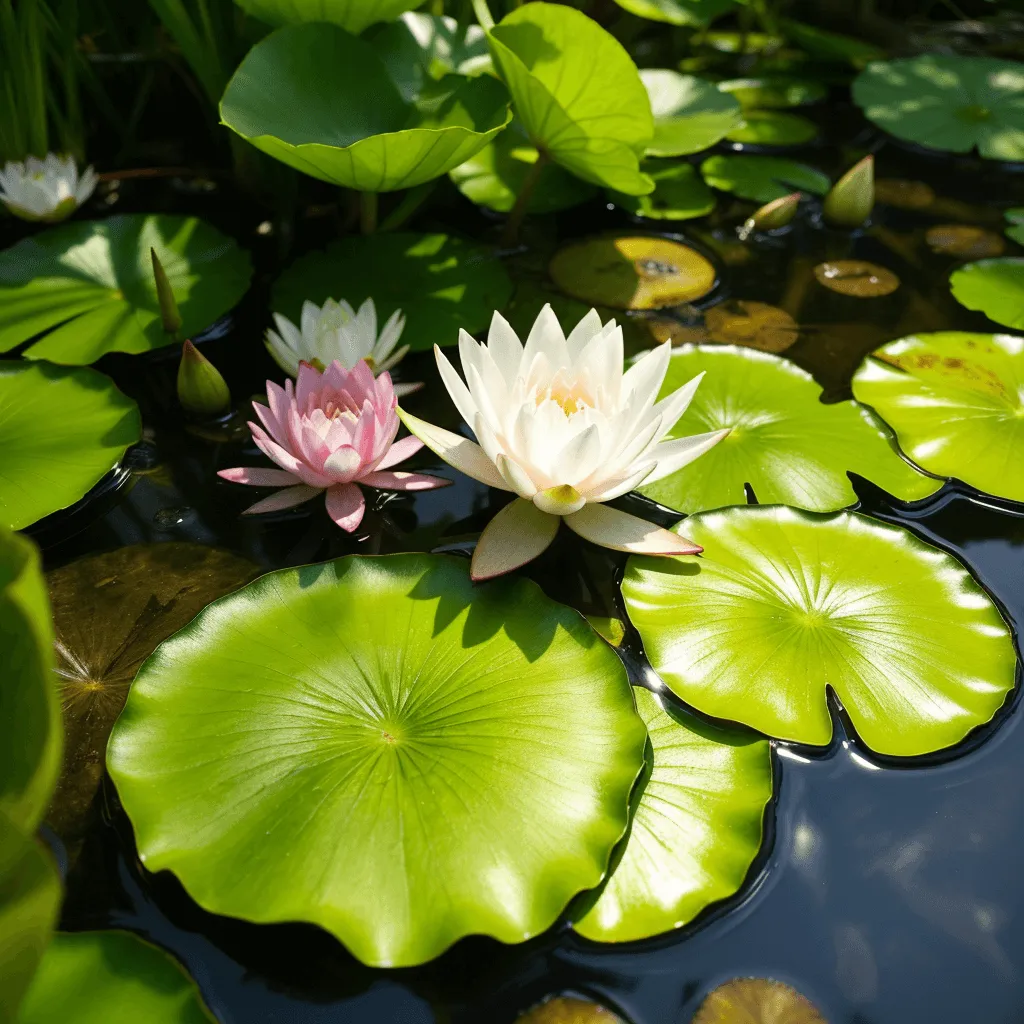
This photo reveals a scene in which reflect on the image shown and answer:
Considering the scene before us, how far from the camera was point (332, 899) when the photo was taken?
93cm

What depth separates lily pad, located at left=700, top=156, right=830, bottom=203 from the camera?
2539mm

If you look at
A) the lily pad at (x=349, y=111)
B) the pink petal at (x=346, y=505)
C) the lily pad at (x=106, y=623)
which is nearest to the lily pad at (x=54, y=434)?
the lily pad at (x=106, y=623)

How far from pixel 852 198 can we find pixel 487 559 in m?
1.76

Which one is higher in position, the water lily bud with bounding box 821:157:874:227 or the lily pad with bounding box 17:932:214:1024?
the water lily bud with bounding box 821:157:874:227

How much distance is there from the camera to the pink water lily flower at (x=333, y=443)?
4.53ft

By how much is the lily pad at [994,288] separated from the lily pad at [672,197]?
0.74 meters

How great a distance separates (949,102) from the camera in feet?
9.47

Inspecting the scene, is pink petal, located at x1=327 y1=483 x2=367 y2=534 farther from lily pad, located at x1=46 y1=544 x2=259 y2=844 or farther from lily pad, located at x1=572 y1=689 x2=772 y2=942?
lily pad, located at x1=572 y1=689 x2=772 y2=942

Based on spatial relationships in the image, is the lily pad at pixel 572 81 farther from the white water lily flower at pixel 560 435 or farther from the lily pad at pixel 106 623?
the lily pad at pixel 106 623

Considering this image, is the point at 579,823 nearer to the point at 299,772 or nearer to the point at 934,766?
the point at 299,772

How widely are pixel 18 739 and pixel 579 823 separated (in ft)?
2.04

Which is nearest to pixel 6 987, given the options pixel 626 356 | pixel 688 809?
pixel 688 809

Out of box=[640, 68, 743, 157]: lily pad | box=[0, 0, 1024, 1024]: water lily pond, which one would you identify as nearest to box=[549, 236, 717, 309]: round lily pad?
box=[0, 0, 1024, 1024]: water lily pond

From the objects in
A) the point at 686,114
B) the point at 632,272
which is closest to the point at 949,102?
the point at 686,114
